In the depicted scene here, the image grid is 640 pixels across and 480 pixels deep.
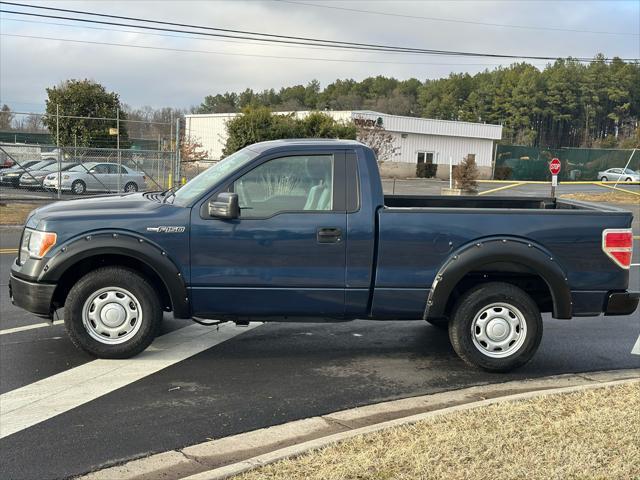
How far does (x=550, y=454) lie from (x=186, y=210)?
11.0 feet

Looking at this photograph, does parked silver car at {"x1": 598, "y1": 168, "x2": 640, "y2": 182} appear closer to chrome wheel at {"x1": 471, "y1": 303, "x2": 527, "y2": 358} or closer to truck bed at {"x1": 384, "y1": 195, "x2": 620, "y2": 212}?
truck bed at {"x1": 384, "y1": 195, "x2": 620, "y2": 212}

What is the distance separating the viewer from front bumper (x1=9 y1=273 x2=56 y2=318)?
17.7 feet

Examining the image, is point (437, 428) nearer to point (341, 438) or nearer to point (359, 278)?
point (341, 438)

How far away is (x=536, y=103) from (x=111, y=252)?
336ft

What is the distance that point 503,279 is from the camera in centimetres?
581

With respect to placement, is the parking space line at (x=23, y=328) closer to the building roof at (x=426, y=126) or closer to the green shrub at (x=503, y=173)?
the building roof at (x=426, y=126)

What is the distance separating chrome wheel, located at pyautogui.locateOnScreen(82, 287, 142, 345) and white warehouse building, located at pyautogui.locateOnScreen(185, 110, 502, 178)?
47.3 m

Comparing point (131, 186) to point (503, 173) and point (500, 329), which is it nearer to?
point (500, 329)

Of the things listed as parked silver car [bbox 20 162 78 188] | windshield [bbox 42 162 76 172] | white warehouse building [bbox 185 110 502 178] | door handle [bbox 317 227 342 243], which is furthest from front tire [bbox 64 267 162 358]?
white warehouse building [bbox 185 110 502 178]

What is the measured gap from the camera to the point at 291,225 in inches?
212

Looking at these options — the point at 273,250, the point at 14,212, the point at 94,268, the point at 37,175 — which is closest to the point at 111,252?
the point at 94,268

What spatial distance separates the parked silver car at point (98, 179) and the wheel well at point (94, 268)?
55.2 ft

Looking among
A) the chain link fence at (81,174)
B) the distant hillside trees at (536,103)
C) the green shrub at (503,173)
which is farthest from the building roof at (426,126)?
the distant hillside trees at (536,103)

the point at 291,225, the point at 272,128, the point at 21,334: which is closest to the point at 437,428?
the point at 291,225
